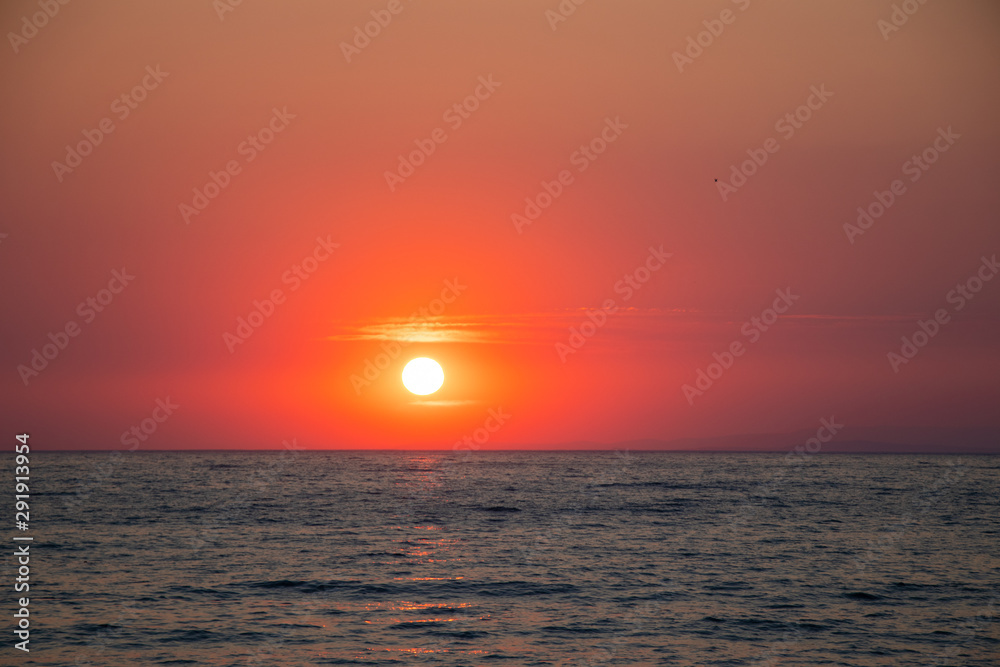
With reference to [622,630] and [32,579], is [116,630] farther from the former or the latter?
[622,630]

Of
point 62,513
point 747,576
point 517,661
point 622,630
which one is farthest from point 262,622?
point 62,513

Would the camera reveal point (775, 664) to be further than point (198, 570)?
No

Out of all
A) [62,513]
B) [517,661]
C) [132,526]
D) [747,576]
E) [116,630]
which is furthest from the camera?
[62,513]

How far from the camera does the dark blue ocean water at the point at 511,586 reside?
24469 mm

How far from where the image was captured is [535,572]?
35.9m

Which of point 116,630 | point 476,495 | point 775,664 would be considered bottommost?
point 775,664

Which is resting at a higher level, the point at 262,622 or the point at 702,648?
the point at 262,622

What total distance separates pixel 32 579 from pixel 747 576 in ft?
97.2

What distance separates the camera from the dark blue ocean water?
80.3 feet

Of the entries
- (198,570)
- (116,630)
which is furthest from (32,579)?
(116,630)

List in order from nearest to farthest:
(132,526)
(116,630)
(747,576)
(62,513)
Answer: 1. (116,630)
2. (747,576)
3. (132,526)
4. (62,513)

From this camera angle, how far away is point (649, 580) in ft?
113

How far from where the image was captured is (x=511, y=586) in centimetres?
3297

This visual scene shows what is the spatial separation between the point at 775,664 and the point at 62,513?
174 ft
